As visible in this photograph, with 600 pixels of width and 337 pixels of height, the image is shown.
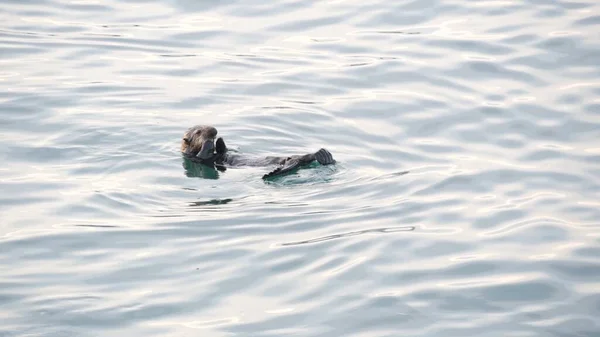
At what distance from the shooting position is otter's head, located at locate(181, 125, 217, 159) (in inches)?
388

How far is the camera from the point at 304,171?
913 centimetres

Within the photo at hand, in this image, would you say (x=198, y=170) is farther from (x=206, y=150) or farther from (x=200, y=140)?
(x=200, y=140)

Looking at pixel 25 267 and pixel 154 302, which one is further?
pixel 25 267

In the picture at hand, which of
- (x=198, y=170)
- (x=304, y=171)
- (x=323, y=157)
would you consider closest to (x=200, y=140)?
(x=198, y=170)

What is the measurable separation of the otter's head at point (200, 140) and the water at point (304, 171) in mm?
263

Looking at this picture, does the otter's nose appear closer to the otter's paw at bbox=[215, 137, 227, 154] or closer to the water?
the otter's paw at bbox=[215, 137, 227, 154]

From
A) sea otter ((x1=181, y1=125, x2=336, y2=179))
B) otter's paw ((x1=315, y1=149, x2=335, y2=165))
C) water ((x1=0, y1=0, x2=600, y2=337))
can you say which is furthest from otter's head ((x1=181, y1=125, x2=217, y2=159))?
otter's paw ((x1=315, y1=149, x2=335, y2=165))

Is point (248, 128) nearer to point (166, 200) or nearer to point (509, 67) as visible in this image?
point (166, 200)

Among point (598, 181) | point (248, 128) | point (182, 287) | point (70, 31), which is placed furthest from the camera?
point (70, 31)

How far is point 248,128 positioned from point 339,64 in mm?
2544

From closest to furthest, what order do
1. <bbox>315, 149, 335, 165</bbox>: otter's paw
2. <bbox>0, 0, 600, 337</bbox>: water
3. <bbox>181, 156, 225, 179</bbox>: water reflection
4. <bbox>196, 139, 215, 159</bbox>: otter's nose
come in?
<bbox>0, 0, 600, 337</bbox>: water < <bbox>315, 149, 335, 165</bbox>: otter's paw < <bbox>181, 156, 225, 179</bbox>: water reflection < <bbox>196, 139, 215, 159</bbox>: otter's nose

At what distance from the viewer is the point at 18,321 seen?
652 cm

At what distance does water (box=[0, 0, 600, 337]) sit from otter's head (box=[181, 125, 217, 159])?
0.26 metres

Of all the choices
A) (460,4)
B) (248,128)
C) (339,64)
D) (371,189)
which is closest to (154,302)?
(371,189)
